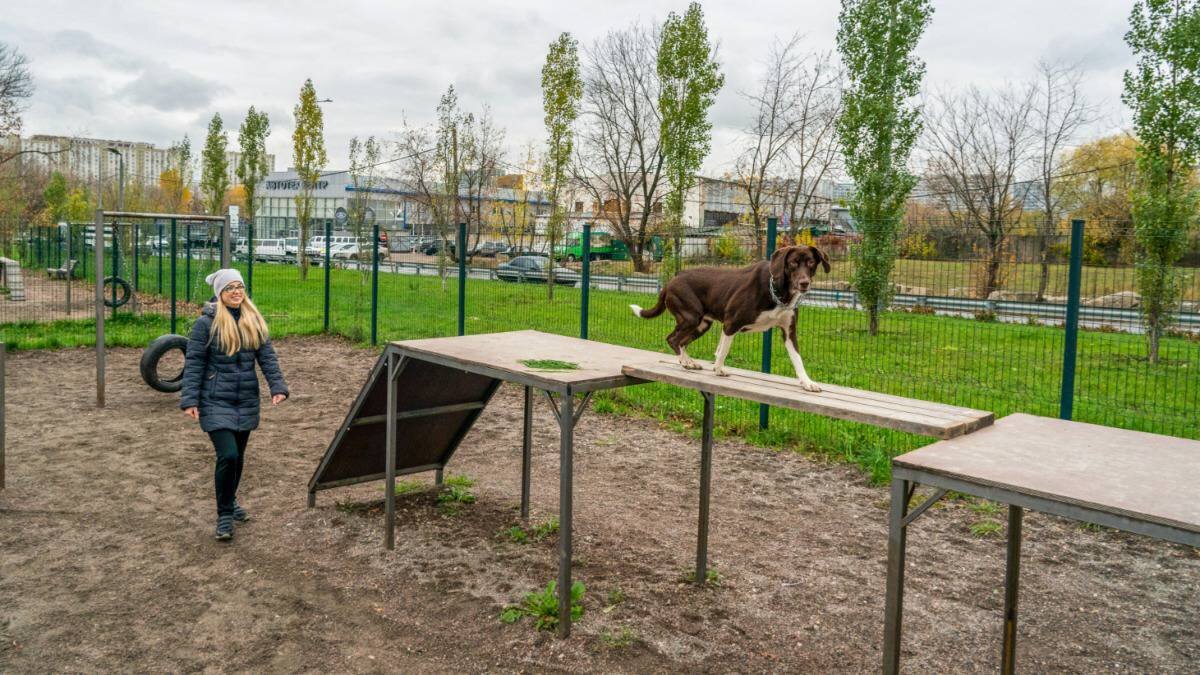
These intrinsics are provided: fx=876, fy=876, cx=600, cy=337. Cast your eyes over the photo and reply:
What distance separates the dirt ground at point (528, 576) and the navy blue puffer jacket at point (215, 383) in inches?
30.1

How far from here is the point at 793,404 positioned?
147 inches

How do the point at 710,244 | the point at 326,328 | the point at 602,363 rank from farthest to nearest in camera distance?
the point at 326,328
the point at 710,244
the point at 602,363

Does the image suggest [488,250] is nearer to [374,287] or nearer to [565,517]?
[374,287]

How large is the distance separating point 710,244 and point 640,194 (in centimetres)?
3038

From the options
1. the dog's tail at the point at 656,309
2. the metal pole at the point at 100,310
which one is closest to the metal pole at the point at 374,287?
the metal pole at the point at 100,310

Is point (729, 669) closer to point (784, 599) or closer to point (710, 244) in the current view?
point (784, 599)

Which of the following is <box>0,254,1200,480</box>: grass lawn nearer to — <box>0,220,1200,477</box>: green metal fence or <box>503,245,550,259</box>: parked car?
<box>0,220,1200,477</box>: green metal fence

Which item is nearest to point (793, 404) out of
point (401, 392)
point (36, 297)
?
point (401, 392)

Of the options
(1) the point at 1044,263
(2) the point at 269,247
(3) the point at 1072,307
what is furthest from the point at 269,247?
(3) the point at 1072,307

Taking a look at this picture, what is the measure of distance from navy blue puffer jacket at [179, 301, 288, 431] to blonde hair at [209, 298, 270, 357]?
4 centimetres

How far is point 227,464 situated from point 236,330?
32.5 inches

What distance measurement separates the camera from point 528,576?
4930 millimetres

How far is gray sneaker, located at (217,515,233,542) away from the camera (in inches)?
211

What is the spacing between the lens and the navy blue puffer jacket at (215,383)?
532 centimetres
